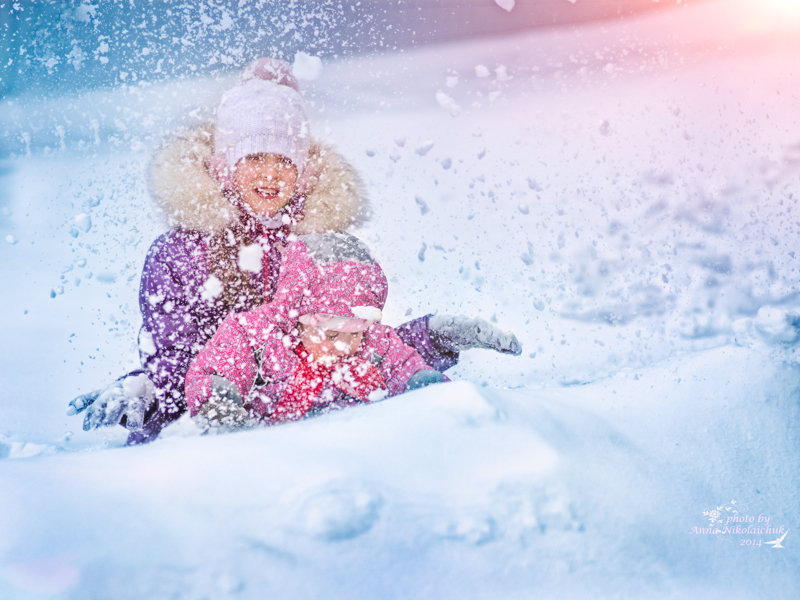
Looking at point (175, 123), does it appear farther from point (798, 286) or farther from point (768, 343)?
point (798, 286)

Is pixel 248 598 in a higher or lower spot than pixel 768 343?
higher

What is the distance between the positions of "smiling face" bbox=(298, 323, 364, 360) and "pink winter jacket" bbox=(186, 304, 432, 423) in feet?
0.15

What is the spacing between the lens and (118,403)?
1.61 meters

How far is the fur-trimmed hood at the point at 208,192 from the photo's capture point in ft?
6.77

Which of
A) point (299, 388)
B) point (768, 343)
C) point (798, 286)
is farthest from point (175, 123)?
point (798, 286)

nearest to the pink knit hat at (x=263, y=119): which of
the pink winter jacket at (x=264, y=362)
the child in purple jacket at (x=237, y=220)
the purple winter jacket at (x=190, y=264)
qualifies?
the child in purple jacket at (x=237, y=220)

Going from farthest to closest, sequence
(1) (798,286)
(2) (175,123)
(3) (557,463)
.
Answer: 1. (1) (798,286)
2. (2) (175,123)
3. (3) (557,463)

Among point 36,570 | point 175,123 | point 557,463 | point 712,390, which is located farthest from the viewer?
point 175,123

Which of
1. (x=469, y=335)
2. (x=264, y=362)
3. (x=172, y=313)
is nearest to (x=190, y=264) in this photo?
(x=172, y=313)

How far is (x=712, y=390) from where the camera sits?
1.67 metres

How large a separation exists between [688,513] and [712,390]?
0.71 m

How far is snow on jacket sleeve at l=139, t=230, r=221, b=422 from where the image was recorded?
1.91 metres

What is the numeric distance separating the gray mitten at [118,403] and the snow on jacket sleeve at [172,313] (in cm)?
10

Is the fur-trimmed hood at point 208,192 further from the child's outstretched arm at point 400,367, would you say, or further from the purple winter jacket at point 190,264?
the child's outstretched arm at point 400,367
